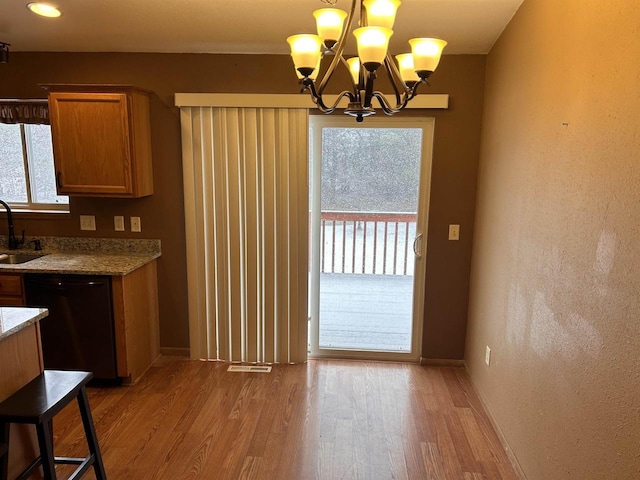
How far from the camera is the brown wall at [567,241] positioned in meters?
1.44

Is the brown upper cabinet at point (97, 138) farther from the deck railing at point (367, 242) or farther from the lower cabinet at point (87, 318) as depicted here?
the deck railing at point (367, 242)

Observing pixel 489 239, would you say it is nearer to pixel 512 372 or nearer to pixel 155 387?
pixel 512 372

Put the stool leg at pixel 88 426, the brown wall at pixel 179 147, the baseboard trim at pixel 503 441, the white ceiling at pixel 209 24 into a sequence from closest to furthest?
the stool leg at pixel 88 426, the baseboard trim at pixel 503 441, the white ceiling at pixel 209 24, the brown wall at pixel 179 147

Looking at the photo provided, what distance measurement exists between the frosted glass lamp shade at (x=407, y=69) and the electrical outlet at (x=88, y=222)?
2.78m

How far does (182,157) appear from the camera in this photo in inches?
132

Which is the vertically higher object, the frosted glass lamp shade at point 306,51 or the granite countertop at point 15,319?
the frosted glass lamp shade at point 306,51

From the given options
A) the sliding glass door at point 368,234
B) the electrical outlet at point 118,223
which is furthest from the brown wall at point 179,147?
the sliding glass door at point 368,234

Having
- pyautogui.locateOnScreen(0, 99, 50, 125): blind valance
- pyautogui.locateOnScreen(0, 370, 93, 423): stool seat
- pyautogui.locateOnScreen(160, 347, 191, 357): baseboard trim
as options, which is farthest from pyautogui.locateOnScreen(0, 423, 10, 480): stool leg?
pyautogui.locateOnScreen(0, 99, 50, 125): blind valance

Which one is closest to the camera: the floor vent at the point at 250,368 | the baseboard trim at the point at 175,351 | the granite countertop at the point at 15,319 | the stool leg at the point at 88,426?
the granite countertop at the point at 15,319

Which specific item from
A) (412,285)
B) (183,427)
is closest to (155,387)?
(183,427)

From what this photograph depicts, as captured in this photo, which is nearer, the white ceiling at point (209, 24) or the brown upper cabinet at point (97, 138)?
the white ceiling at point (209, 24)

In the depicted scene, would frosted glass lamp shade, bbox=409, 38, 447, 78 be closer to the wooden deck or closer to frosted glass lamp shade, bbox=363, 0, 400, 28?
frosted glass lamp shade, bbox=363, 0, 400, 28

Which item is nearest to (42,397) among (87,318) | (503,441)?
(87,318)

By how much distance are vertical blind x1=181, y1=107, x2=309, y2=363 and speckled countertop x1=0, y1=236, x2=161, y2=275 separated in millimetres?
399
